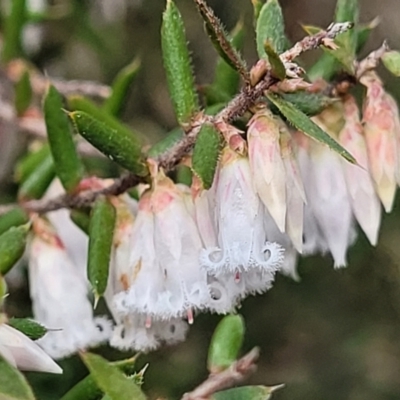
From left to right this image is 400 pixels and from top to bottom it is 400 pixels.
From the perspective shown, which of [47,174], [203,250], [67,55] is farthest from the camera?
[67,55]

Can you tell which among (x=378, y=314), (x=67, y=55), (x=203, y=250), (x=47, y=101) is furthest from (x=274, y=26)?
(x=378, y=314)

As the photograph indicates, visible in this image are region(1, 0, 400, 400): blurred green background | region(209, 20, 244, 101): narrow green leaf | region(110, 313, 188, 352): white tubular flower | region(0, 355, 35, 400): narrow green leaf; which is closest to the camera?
region(0, 355, 35, 400): narrow green leaf

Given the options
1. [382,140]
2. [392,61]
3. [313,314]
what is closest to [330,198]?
[382,140]

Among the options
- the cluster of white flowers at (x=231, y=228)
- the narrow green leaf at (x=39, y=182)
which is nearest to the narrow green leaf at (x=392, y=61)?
the cluster of white flowers at (x=231, y=228)

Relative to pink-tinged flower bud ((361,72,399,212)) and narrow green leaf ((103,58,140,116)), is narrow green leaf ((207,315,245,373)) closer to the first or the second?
pink-tinged flower bud ((361,72,399,212))

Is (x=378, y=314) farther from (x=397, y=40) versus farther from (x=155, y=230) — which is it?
(x=155, y=230)

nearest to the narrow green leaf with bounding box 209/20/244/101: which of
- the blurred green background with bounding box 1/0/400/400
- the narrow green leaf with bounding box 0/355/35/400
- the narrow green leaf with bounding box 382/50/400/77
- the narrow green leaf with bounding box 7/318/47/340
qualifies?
the narrow green leaf with bounding box 382/50/400/77

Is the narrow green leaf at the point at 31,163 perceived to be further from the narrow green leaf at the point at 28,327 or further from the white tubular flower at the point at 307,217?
the narrow green leaf at the point at 28,327
